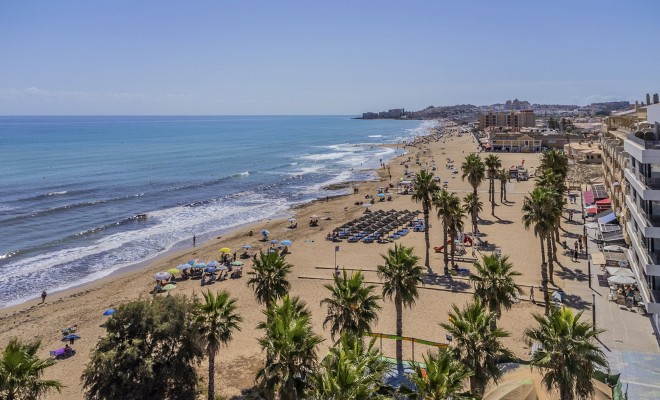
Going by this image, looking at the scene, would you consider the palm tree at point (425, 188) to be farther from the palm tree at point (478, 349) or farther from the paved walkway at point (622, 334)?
the palm tree at point (478, 349)

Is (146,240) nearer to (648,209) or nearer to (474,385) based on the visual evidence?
(474,385)

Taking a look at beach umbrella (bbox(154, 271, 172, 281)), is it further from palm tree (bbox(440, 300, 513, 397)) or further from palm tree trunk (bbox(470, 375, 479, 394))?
palm tree trunk (bbox(470, 375, 479, 394))

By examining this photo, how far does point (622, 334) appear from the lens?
22.7 meters

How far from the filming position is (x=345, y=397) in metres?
11.4

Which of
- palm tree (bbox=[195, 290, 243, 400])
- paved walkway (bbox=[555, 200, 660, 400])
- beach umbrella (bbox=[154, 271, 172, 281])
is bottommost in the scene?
beach umbrella (bbox=[154, 271, 172, 281])

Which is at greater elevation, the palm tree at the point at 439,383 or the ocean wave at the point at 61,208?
the palm tree at the point at 439,383

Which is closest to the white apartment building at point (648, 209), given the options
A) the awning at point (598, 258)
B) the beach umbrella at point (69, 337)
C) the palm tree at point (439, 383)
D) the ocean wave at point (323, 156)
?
the awning at point (598, 258)

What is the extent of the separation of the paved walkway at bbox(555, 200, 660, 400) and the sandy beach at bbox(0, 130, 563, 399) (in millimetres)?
1989

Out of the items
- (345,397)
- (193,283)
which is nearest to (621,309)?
(345,397)

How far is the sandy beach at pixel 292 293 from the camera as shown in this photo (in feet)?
77.3

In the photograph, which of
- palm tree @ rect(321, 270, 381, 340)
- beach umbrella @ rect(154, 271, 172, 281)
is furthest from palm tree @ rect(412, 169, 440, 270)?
beach umbrella @ rect(154, 271, 172, 281)

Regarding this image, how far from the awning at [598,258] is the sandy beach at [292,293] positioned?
375 centimetres

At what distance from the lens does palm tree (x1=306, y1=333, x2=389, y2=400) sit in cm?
1149

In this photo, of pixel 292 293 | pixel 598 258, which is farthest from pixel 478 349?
pixel 598 258
